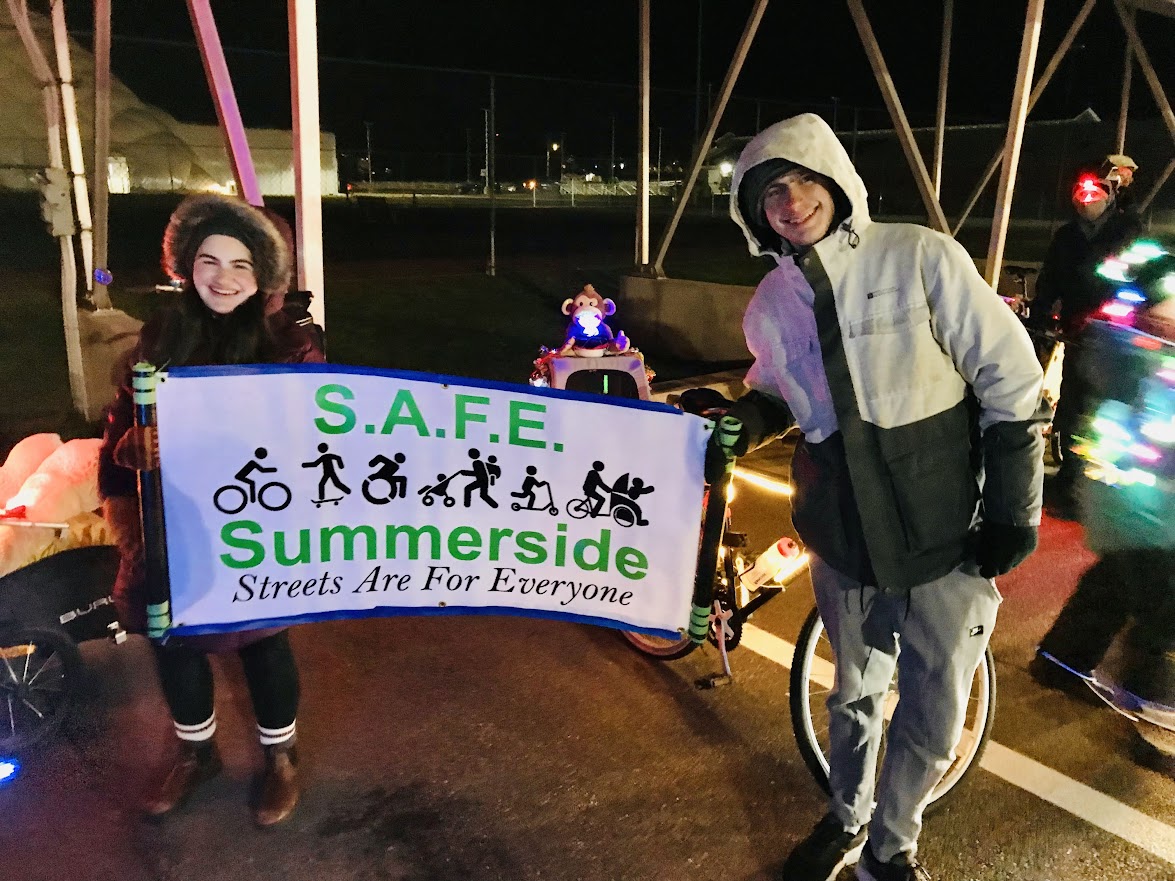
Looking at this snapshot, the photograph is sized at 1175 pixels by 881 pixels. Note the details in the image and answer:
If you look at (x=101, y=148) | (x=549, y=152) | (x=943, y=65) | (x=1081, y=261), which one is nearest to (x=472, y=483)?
(x=1081, y=261)

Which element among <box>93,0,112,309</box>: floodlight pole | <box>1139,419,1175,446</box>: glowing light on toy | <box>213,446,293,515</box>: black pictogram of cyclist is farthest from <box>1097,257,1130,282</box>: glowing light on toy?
<box>93,0,112,309</box>: floodlight pole

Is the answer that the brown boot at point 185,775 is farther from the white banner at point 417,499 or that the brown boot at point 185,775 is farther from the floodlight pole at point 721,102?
the floodlight pole at point 721,102

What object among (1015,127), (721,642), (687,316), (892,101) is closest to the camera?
(721,642)

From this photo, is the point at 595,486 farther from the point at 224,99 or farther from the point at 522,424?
the point at 224,99

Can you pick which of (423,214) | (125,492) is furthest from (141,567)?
(423,214)

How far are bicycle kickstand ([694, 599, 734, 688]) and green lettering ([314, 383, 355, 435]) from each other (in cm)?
177

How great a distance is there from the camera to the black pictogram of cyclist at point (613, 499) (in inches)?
118

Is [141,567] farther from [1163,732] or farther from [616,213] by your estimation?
[616,213]

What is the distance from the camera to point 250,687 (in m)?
3.20

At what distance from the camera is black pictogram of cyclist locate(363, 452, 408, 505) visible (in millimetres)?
2953

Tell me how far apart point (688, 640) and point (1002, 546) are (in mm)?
1662

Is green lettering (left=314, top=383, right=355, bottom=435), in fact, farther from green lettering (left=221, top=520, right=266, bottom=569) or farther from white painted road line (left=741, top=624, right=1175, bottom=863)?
white painted road line (left=741, top=624, right=1175, bottom=863)

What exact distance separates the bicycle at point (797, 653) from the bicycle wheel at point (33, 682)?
7.32ft

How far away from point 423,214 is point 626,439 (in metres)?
25.0
